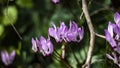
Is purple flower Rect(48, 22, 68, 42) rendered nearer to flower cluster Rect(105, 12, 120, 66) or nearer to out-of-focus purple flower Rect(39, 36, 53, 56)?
out-of-focus purple flower Rect(39, 36, 53, 56)

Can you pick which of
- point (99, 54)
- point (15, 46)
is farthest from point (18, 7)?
point (99, 54)

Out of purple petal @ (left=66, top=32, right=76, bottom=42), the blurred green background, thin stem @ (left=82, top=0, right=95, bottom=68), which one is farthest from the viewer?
the blurred green background

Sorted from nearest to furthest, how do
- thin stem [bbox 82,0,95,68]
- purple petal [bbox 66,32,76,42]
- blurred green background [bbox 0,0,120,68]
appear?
thin stem [bbox 82,0,95,68] < purple petal [bbox 66,32,76,42] < blurred green background [bbox 0,0,120,68]

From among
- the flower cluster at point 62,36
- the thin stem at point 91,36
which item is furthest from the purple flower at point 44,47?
the thin stem at point 91,36

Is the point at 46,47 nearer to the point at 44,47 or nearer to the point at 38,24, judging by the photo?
the point at 44,47

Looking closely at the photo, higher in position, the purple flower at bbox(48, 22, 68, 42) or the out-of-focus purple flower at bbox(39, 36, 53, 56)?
the purple flower at bbox(48, 22, 68, 42)

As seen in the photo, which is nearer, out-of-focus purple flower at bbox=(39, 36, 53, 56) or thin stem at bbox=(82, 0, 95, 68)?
thin stem at bbox=(82, 0, 95, 68)

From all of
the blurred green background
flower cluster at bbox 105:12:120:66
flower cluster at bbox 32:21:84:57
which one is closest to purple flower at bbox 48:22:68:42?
flower cluster at bbox 32:21:84:57

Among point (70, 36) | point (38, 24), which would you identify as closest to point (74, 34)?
point (70, 36)
